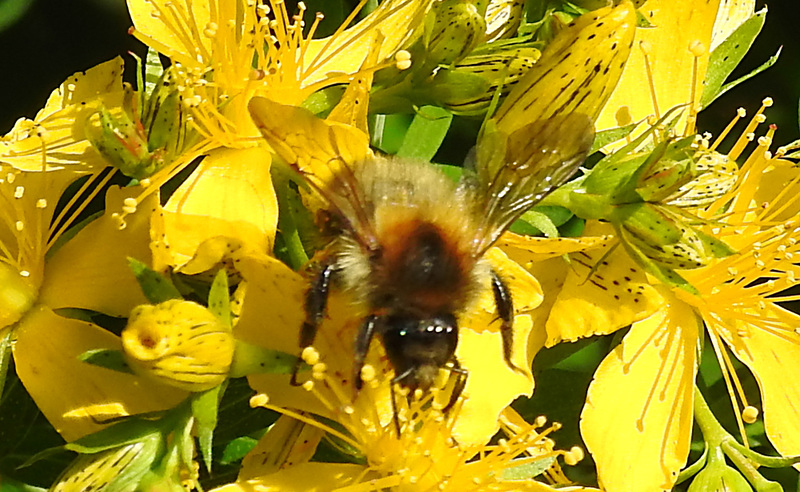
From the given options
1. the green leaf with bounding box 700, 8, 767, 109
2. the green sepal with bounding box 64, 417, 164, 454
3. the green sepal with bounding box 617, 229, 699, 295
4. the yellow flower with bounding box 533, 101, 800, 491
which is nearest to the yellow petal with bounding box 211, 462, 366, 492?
the green sepal with bounding box 64, 417, 164, 454

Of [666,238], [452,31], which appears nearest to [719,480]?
[666,238]

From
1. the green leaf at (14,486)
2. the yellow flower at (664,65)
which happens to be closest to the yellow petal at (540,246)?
the yellow flower at (664,65)

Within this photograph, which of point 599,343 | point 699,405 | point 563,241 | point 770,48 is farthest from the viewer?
point 770,48

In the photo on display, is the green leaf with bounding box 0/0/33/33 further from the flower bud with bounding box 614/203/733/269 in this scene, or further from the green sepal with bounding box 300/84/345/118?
the flower bud with bounding box 614/203/733/269

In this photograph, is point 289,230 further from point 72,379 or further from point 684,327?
point 684,327

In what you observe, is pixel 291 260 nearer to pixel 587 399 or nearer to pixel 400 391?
pixel 400 391

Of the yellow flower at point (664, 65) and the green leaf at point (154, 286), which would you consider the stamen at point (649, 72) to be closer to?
the yellow flower at point (664, 65)

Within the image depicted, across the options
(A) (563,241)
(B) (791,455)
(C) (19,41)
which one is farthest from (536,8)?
(C) (19,41)
